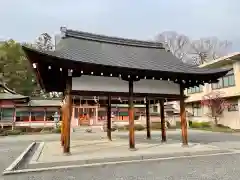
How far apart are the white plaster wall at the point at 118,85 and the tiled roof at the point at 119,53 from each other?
857 millimetres

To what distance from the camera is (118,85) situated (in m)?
10.6

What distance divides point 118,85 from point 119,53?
2029 mm

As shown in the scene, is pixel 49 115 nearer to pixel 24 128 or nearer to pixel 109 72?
pixel 24 128

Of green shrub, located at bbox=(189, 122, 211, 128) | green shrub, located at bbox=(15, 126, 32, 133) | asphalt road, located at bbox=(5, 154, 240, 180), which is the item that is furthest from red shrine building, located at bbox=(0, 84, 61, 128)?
asphalt road, located at bbox=(5, 154, 240, 180)

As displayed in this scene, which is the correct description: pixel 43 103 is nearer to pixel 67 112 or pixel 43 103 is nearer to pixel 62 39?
pixel 62 39

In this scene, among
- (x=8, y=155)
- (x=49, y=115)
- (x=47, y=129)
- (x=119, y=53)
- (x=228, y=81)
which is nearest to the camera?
(x=8, y=155)

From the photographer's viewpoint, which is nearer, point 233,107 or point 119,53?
point 119,53

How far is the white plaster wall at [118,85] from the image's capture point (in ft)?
32.3

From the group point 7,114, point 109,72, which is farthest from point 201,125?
point 7,114

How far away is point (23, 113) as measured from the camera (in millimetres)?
32875

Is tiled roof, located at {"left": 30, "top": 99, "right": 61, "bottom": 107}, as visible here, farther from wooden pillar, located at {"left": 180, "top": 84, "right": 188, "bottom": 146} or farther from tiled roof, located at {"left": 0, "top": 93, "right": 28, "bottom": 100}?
wooden pillar, located at {"left": 180, "top": 84, "right": 188, "bottom": 146}

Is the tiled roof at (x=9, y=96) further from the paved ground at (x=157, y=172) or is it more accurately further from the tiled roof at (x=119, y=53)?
the paved ground at (x=157, y=172)

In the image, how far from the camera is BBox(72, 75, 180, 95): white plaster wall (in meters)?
9.86

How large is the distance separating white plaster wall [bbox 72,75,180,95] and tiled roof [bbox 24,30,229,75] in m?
0.86
